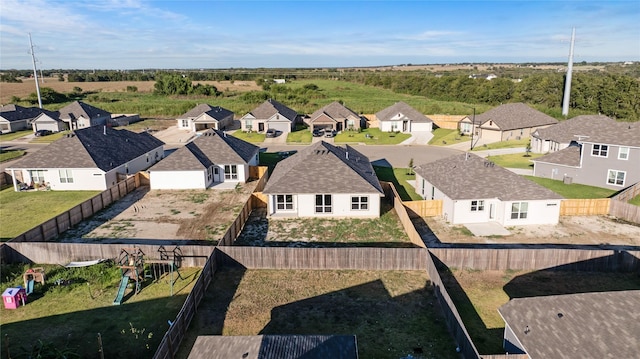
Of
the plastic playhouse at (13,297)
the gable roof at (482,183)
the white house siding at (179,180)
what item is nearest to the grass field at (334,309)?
the plastic playhouse at (13,297)

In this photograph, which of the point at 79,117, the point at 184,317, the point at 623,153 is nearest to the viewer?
the point at 184,317

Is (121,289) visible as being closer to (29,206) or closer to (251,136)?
(29,206)

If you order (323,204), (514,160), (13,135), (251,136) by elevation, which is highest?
(13,135)

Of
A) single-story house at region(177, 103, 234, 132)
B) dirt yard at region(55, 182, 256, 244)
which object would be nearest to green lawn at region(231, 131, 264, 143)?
single-story house at region(177, 103, 234, 132)

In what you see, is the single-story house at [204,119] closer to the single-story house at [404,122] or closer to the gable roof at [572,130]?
the single-story house at [404,122]

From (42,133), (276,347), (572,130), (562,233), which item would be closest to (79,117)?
(42,133)

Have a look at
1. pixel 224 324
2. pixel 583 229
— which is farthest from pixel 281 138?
pixel 224 324

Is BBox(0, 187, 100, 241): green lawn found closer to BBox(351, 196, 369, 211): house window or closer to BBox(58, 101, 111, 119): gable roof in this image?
BBox(351, 196, 369, 211): house window
